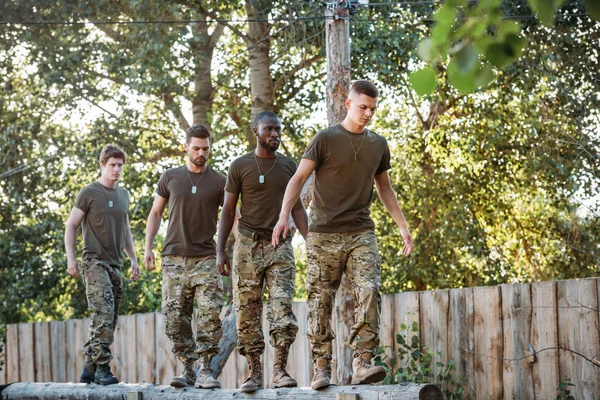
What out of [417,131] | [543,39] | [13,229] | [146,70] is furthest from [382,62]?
[13,229]

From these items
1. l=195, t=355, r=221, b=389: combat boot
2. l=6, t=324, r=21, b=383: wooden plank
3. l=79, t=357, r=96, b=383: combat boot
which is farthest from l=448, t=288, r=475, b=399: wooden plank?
l=6, t=324, r=21, b=383: wooden plank

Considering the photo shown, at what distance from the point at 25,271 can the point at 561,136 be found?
888 centimetres

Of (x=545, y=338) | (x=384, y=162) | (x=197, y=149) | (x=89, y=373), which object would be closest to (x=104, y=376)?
(x=89, y=373)

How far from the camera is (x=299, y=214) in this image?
7.25 meters

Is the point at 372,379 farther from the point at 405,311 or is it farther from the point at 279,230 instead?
the point at 405,311

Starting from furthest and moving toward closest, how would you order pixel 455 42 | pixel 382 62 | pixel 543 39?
pixel 543 39
pixel 382 62
pixel 455 42

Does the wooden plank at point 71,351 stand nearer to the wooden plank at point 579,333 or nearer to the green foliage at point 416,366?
the green foliage at point 416,366

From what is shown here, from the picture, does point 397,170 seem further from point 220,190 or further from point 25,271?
point 220,190

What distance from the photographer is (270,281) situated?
7.30m

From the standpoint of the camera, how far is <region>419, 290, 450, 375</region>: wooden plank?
30.4 ft

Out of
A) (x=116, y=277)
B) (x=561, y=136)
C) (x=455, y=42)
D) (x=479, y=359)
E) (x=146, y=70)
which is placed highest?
(x=146, y=70)

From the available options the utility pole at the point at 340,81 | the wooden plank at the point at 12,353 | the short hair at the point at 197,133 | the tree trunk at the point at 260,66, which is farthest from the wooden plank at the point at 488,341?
the wooden plank at the point at 12,353

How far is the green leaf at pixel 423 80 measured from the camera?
2137 millimetres

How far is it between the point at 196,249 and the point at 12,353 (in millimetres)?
8601
